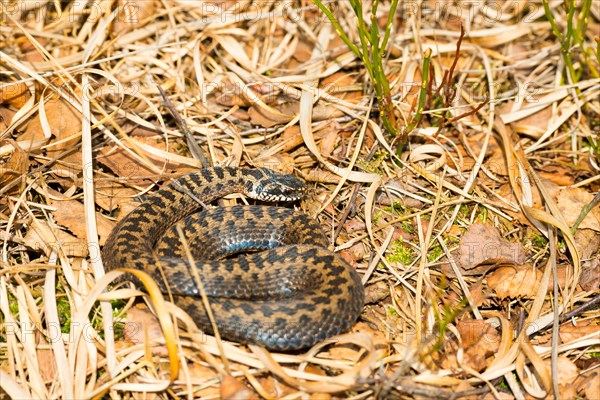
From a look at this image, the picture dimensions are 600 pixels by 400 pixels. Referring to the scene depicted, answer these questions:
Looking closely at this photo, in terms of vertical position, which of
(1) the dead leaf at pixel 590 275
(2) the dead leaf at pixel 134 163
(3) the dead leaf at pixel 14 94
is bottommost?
(1) the dead leaf at pixel 590 275

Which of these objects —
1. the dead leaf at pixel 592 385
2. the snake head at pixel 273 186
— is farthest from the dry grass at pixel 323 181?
the snake head at pixel 273 186

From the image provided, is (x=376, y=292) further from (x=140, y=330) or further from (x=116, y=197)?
(x=116, y=197)

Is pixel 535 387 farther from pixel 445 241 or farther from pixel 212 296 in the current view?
pixel 212 296

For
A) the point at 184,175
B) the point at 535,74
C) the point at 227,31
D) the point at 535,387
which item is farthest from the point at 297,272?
the point at 535,74

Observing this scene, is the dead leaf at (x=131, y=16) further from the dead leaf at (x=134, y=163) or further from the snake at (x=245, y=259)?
the snake at (x=245, y=259)

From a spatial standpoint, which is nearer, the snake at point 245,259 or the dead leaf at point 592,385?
the dead leaf at point 592,385

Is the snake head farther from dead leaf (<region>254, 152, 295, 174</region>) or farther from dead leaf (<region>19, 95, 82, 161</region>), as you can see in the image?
dead leaf (<region>19, 95, 82, 161</region>)

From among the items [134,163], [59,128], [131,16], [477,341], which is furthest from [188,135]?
[477,341]
